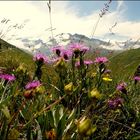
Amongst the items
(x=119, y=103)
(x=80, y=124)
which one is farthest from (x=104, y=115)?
(x=80, y=124)

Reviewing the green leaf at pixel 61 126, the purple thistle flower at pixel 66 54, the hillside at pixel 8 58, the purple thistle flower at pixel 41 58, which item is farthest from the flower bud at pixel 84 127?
the hillside at pixel 8 58

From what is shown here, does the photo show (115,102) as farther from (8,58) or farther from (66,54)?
(8,58)

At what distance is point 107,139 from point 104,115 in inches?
21.7

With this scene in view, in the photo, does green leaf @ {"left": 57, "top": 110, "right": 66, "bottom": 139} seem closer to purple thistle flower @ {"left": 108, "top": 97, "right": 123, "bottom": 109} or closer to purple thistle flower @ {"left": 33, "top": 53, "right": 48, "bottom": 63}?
purple thistle flower @ {"left": 33, "top": 53, "right": 48, "bottom": 63}

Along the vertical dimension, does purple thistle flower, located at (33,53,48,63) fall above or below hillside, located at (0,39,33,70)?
above

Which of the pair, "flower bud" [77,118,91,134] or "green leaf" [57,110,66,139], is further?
"green leaf" [57,110,66,139]

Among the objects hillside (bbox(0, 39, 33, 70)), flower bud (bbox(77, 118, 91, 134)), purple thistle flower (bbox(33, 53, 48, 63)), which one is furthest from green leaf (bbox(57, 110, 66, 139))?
hillside (bbox(0, 39, 33, 70))

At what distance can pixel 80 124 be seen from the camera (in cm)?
203

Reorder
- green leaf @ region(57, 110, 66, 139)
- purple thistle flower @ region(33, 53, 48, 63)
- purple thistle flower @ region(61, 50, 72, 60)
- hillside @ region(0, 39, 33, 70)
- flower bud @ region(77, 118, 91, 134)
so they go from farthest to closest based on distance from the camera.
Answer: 1. hillside @ region(0, 39, 33, 70)
2. purple thistle flower @ region(61, 50, 72, 60)
3. purple thistle flower @ region(33, 53, 48, 63)
4. green leaf @ region(57, 110, 66, 139)
5. flower bud @ region(77, 118, 91, 134)

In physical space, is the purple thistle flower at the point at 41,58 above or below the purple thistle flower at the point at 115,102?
above

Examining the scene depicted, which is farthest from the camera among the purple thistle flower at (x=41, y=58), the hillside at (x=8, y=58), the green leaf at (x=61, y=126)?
the hillside at (x=8, y=58)

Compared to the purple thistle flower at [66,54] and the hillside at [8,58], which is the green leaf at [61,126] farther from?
the hillside at [8,58]

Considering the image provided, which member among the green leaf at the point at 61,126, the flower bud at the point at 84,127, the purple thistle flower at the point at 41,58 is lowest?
the green leaf at the point at 61,126

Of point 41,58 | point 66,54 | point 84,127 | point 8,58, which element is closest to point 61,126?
point 84,127
